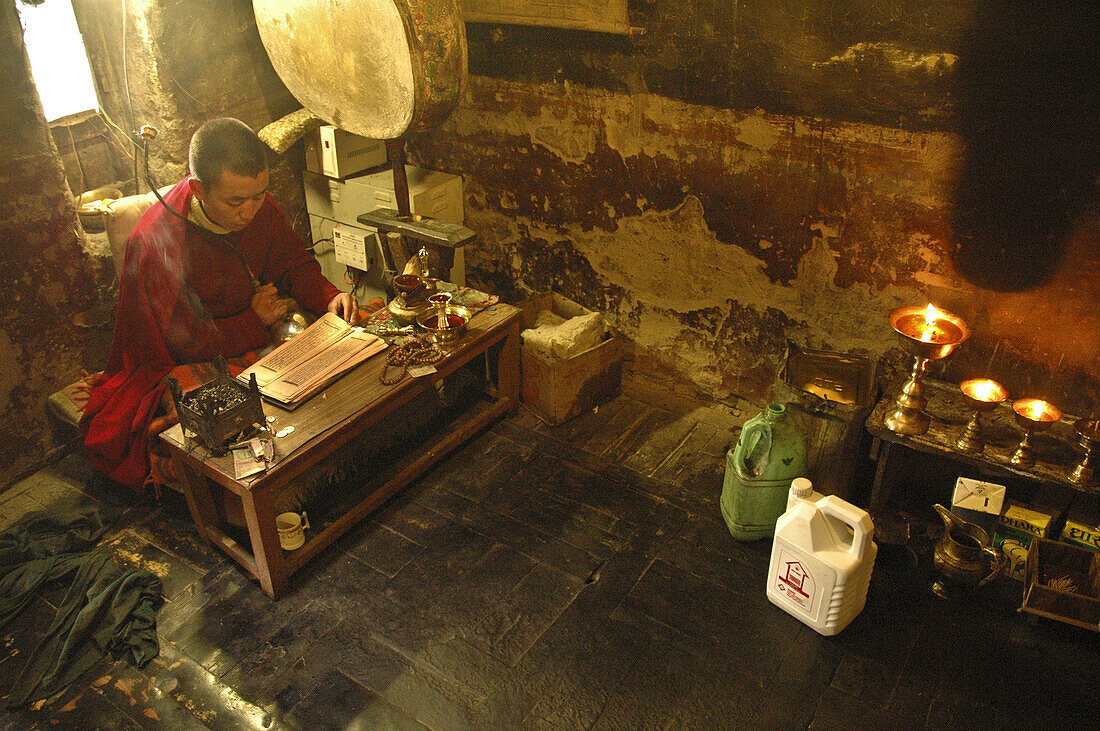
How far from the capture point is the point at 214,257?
13.5 ft

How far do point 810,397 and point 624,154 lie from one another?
178 centimetres

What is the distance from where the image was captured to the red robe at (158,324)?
3896 mm

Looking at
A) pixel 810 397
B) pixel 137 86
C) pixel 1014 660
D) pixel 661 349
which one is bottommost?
pixel 1014 660

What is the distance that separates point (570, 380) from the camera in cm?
465

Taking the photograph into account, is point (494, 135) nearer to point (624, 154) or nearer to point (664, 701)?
point (624, 154)

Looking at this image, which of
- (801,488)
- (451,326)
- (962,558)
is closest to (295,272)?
(451,326)

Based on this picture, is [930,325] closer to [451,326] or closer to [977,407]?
[977,407]

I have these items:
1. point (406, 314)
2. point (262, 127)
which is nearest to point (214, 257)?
point (406, 314)

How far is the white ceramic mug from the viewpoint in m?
3.65

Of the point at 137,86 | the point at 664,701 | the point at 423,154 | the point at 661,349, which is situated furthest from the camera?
the point at 423,154

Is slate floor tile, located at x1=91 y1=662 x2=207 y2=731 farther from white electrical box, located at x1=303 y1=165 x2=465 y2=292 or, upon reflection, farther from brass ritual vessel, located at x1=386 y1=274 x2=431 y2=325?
white electrical box, located at x1=303 y1=165 x2=465 y2=292

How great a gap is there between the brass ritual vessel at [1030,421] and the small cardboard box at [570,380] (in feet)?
7.31

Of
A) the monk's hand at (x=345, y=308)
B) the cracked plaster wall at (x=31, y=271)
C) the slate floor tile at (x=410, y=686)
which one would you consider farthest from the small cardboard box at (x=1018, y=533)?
the cracked plaster wall at (x=31, y=271)

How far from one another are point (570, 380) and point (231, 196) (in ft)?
6.90
